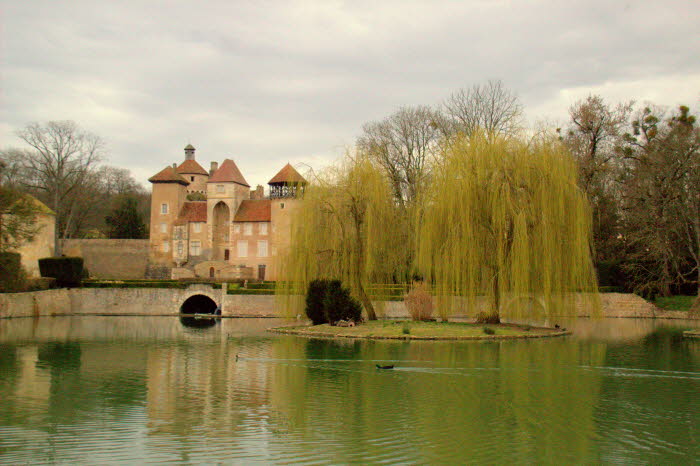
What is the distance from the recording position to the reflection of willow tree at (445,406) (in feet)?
27.6

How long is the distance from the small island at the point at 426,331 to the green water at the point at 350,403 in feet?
3.17

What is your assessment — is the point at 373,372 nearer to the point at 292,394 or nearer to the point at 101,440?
the point at 292,394

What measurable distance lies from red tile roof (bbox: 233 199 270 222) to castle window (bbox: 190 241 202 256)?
294 cm

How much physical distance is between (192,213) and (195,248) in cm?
244

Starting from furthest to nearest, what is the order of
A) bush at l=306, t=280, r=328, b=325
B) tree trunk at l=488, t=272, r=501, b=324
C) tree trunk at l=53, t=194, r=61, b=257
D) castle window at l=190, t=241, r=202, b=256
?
castle window at l=190, t=241, r=202, b=256
tree trunk at l=53, t=194, r=61, b=257
bush at l=306, t=280, r=328, b=325
tree trunk at l=488, t=272, r=501, b=324

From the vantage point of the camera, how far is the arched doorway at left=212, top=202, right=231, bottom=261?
46.6 metres

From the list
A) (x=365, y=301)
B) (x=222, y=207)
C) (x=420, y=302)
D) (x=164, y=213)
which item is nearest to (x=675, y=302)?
(x=420, y=302)

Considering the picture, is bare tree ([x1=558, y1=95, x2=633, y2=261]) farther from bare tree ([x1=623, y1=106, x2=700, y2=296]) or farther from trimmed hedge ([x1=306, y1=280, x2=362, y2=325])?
trimmed hedge ([x1=306, y1=280, x2=362, y2=325])

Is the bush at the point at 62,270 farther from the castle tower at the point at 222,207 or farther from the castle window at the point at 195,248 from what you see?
the castle tower at the point at 222,207

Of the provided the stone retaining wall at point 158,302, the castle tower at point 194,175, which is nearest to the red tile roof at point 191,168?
the castle tower at point 194,175

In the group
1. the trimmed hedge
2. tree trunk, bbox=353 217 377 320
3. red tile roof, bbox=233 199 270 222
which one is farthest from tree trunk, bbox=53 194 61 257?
tree trunk, bbox=353 217 377 320

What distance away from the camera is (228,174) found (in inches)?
1845

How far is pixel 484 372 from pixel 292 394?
4534 mm

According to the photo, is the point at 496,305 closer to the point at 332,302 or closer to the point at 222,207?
the point at 332,302
